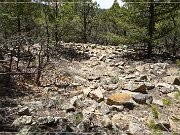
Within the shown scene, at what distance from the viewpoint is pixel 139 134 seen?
Answer: 734 cm

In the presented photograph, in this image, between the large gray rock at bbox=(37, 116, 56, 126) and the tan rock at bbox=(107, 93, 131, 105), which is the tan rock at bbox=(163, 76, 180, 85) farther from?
the large gray rock at bbox=(37, 116, 56, 126)

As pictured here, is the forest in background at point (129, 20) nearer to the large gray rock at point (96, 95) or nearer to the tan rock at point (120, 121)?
the large gray rock at point (96, 95)

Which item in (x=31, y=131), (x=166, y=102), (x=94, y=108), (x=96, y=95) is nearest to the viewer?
(x=31, y=131)

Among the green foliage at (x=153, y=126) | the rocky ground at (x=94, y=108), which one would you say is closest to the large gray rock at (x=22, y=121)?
the rocky ground at (x=94, y=108)

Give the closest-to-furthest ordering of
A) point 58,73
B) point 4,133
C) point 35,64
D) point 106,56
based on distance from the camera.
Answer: point 4,133 → point 58,73 → point 35,64 → point 106,56

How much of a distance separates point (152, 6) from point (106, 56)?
11.5 feet

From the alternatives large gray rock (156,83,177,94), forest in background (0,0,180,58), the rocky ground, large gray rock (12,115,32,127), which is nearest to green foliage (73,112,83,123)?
the rocky ground

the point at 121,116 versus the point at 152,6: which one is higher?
the point at 152,6

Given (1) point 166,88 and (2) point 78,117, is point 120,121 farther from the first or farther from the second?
(1) point 166,88

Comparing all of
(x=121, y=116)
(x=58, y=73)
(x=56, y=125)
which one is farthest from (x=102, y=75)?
(x=56, y=125)

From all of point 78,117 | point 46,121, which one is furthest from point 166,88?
point 46,121

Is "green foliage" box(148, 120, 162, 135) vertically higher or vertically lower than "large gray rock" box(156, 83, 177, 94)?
lower

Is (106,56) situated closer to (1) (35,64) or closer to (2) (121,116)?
(1) (35,64)

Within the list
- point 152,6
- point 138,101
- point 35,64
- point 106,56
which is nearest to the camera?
point 138,101
